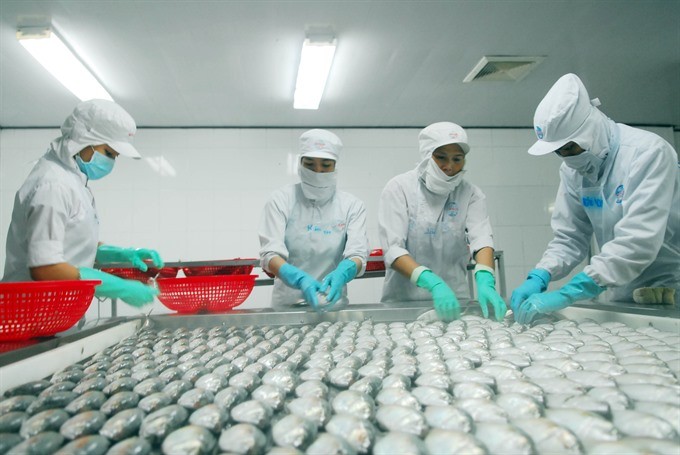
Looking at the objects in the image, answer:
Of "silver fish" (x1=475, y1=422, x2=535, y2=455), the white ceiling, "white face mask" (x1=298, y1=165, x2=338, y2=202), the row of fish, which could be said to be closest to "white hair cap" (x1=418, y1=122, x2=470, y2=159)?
"white face mask" (x1=298, y1=165, x2=338, y2=202)

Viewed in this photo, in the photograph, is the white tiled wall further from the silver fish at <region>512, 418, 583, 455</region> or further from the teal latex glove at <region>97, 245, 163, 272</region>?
the silver fish at <region>512, 418, 583, 455</region>

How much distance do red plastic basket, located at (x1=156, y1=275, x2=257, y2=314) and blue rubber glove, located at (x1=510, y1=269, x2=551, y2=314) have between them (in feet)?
3.27

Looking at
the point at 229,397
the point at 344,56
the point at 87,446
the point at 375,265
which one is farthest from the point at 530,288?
the point at 344,56

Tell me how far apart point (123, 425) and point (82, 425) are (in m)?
0.06

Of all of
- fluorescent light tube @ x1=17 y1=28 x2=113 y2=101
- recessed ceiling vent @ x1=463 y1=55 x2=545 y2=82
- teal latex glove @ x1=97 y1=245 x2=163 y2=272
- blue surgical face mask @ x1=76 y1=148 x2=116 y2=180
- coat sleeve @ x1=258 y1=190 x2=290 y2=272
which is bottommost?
teal latex glove @ x1=97 y1=245 x2=163 y2=272

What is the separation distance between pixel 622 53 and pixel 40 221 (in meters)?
3.97

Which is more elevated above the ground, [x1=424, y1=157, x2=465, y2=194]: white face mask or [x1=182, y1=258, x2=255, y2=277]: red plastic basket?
[x1=424, y1=157, x2=465, y2=194]: white face mask

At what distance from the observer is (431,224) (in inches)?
82.4

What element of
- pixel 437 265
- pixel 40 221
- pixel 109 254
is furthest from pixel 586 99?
pixel 109 254

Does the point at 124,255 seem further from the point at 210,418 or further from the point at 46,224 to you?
the point at 210,418

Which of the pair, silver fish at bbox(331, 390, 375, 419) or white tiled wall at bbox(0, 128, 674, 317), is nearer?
silver fish at bbox(331, 390, 375, 419)

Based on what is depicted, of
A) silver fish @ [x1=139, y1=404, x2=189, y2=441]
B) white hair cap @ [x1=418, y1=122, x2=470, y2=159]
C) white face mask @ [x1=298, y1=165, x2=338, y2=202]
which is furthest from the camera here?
white face mask @ [x1=298, y1=165, x2=338, y2=202]

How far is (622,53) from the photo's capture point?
342 cm

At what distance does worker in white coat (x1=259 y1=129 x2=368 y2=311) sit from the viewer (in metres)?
2.04
